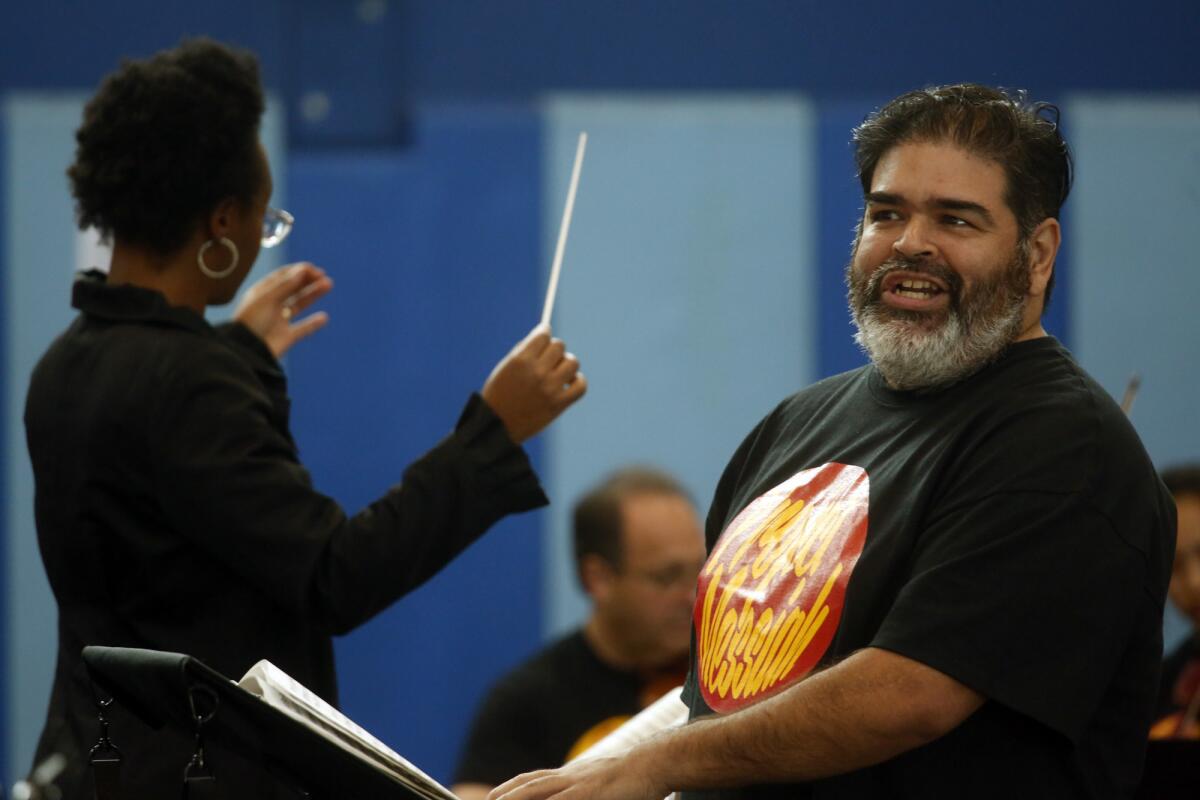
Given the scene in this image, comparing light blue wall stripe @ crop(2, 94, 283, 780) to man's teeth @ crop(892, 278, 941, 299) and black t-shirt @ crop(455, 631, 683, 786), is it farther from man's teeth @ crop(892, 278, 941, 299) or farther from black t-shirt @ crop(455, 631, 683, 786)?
man's teeth @ crop(892, 278, 941, 299)

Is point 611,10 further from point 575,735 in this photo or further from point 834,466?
point 834,466

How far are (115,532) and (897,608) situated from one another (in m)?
0.85

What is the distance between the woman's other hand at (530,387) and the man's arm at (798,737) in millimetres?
532

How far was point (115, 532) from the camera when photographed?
1.73 meters

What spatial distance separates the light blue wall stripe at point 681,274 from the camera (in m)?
2.97

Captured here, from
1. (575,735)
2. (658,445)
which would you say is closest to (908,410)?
(575,735)

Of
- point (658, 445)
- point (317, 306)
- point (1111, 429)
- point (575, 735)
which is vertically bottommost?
point (575, 735)

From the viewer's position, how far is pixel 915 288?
1.54m

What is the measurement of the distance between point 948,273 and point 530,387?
532 millimetres

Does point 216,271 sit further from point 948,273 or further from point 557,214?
point 557,214

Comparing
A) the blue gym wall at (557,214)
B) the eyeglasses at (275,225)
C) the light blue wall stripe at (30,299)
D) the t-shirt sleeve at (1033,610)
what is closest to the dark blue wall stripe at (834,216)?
the blue gym wall at (557,214)

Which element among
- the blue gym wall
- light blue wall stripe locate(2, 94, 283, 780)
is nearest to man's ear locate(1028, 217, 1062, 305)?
the blue gym wall

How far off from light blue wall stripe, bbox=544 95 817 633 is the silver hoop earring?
3.77ft

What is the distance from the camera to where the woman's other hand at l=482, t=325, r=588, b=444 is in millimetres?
1837
